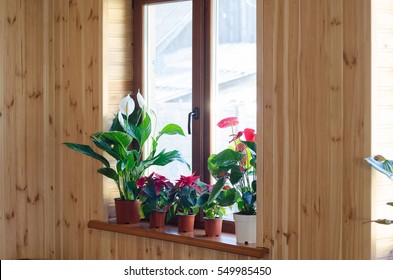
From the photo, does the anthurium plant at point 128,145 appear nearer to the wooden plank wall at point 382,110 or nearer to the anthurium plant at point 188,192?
the anthurium plant at point 188,192

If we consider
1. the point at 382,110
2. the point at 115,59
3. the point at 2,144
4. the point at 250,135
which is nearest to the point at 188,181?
the point at 250,135

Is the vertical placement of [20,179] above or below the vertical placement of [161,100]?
below

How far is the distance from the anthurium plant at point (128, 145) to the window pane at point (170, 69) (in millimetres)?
129

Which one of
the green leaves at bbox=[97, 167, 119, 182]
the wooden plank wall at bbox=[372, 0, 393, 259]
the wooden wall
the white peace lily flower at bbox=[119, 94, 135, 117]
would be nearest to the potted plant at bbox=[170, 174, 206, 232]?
the wooden wall

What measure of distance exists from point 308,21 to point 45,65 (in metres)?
1.80

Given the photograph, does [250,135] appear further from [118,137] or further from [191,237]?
[118,137]

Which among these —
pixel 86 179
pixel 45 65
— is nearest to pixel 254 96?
pixel 86 179

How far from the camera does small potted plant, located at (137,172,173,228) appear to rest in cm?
365

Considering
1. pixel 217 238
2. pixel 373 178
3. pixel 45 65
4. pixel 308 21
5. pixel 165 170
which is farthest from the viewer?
pixel 45 65

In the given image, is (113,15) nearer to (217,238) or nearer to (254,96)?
(254,96)

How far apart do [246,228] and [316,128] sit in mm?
595

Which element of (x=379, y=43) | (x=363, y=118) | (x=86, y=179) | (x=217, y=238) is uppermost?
(x=379, y=43)

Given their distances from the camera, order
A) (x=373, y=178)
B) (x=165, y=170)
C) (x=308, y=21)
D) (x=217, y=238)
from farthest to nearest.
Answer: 1. (x=165, y=170)
2. (x=217, y=238)
3. (x=308, y=21)
4. (x=373, y=178)

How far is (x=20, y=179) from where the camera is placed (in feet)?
13.7
